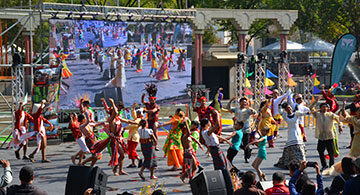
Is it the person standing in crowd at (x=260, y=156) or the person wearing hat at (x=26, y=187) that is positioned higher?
the person wearing hat at (x=26, y=187)

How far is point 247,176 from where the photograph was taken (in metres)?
6.74

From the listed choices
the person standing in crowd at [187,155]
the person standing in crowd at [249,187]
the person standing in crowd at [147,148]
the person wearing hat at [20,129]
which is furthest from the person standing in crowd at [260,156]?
the person wearing hat at [20,129]

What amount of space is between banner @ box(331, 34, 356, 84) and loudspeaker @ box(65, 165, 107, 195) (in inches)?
669

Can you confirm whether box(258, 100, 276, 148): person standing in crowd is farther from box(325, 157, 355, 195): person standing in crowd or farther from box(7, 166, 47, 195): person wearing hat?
box(7, 166, 47, 195): person wearing hat

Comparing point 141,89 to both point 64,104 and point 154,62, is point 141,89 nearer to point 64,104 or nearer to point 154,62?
point 154,62

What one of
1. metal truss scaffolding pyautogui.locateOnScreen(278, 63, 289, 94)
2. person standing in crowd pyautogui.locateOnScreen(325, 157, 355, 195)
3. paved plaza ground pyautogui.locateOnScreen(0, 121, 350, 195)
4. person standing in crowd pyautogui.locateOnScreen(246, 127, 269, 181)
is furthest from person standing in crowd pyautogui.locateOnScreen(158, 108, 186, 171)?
metal truss scaffolding pyautogui.locateOnScreen(278, 63, 289, 94)

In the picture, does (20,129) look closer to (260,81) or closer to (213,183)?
(213,183)

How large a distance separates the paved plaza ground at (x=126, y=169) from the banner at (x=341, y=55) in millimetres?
5627

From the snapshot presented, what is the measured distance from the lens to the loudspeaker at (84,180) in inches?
323

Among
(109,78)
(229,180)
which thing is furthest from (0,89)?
(229,180)

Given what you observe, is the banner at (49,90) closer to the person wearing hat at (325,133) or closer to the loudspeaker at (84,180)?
the person wearing hat at (325,133)

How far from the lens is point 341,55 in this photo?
23375mm

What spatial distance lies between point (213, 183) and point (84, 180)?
1.96 m

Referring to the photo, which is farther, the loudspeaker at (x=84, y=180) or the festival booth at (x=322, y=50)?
the festival booth at (x=322, y=50)
